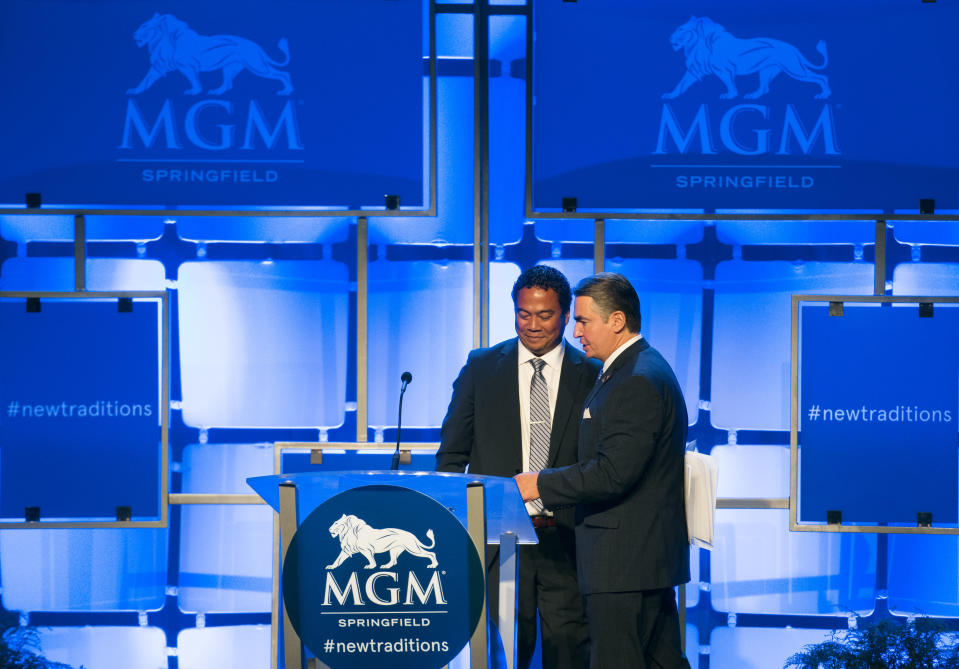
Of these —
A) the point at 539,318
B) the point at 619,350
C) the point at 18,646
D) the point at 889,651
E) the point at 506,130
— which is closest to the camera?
the point at 619,350

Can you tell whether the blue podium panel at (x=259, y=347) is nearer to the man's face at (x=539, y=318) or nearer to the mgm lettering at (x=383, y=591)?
the man's face at (x=539, y=318)

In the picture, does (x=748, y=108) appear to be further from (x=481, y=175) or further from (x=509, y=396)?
(x=509, y=396)

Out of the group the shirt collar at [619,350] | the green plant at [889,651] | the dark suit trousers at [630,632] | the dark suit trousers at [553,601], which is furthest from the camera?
the green plant at [889,651]

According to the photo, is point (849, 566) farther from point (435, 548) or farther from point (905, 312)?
point (435, 548)

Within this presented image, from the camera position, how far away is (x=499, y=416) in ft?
11.3

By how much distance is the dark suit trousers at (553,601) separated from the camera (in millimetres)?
3307

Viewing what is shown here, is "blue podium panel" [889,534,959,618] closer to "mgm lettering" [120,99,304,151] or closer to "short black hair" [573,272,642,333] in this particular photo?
"short black hair" [573,272,642,333]

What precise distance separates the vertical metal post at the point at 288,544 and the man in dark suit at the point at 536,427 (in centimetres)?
117

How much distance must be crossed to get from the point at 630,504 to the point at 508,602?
56cm

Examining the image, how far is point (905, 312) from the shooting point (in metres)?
4.08

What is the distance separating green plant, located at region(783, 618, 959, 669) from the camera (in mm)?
3572

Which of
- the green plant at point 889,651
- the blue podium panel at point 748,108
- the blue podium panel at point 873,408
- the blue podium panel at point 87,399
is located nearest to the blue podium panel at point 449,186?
the blue podium panel at point 748,108

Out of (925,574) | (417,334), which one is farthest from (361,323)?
(925,574)

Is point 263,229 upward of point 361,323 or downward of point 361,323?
upward
